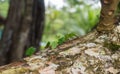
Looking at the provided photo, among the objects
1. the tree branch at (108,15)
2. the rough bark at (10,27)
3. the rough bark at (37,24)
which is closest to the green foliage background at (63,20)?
the rough bark at (37,24)

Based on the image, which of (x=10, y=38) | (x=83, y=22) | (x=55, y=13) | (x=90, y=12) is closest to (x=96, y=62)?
(x=10, y=38)

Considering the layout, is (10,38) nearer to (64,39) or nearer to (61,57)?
(64,39)

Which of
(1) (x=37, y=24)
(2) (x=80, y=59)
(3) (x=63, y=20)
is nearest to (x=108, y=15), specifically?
(2) (x=80, y=59)

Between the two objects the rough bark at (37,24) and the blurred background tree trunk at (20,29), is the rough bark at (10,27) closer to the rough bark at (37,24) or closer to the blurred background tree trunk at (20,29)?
the blurred background tree trunk at (20,29)

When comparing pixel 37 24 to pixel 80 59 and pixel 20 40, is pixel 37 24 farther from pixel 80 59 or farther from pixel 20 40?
pixel 80 59

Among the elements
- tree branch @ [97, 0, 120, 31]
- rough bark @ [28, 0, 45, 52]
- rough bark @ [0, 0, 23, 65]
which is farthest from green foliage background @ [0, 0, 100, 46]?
tree branch @ [97, 0, 120, 31]
